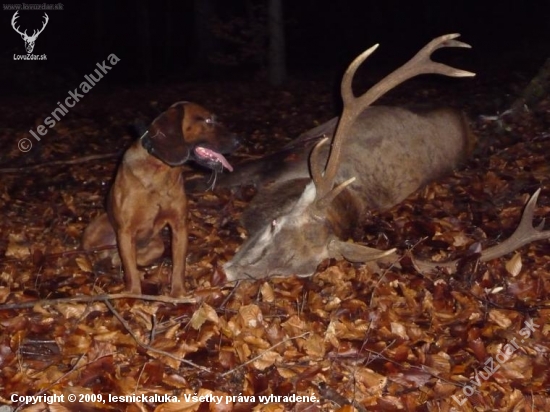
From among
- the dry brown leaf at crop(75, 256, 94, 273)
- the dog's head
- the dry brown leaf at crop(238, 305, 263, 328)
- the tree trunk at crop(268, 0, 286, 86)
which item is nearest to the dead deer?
the dry brown leaf at crop(238, 305, 263, 328)

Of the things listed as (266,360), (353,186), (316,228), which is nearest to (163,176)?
(316,228)

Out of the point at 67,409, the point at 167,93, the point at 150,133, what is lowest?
the point at 167,93

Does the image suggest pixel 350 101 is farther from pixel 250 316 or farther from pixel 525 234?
pixel 250 316

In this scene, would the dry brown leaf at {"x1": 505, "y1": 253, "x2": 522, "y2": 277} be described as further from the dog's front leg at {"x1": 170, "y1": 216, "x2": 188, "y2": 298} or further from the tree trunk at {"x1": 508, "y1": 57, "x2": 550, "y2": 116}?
the tree trunk at {"x1": 508, "y1": 57, "x2": 550, "y2": 116}

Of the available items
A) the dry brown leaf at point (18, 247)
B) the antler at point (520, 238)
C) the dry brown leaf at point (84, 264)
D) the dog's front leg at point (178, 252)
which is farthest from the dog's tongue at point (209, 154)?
the dry brown leaf at point (18, 247)

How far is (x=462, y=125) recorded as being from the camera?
25.0ft

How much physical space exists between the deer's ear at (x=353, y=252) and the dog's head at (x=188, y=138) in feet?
3.56

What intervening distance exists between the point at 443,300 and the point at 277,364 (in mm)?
1377

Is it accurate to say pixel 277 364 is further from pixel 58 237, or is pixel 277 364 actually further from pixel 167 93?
pixel 167 93

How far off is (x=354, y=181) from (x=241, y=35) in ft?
54.5

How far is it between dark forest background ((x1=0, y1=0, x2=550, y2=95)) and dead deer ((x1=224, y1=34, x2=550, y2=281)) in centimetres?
1281

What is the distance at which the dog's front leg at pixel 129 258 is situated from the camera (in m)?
4.59

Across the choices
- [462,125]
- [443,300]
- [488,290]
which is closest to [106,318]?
[443,300]

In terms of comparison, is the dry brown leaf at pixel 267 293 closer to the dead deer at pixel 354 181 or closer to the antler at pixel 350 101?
the dead deer at pixel 354 181
